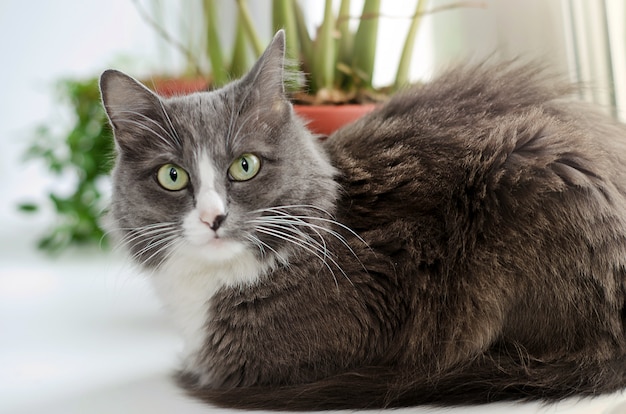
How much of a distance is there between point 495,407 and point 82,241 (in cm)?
249

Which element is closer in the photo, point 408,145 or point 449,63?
point 408,145

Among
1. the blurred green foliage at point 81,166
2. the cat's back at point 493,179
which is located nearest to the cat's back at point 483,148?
the cat's back at point 493,179

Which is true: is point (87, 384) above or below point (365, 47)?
below

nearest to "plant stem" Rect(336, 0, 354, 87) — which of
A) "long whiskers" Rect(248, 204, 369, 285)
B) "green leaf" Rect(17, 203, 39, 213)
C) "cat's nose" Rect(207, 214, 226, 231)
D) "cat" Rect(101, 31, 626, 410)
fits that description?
"cat" Rect(101, 31, 626, 410)

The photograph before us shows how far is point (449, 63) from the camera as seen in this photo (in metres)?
1.85

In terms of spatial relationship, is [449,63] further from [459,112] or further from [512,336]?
[512,336]

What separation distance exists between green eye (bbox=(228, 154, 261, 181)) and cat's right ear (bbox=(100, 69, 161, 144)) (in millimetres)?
203

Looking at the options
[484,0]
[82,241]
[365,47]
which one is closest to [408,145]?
[365,47]

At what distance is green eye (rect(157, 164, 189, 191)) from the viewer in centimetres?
145

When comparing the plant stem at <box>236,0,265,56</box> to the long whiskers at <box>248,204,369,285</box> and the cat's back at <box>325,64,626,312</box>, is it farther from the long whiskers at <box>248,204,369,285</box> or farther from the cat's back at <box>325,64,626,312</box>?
the long whiskers at <box>248,204,369,285</box>

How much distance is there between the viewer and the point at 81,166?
324 centimetres

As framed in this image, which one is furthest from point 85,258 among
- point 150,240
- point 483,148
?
point 483,148

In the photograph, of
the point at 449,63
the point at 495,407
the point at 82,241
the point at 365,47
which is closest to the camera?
the point at 495,407

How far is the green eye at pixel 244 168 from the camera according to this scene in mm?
1451
